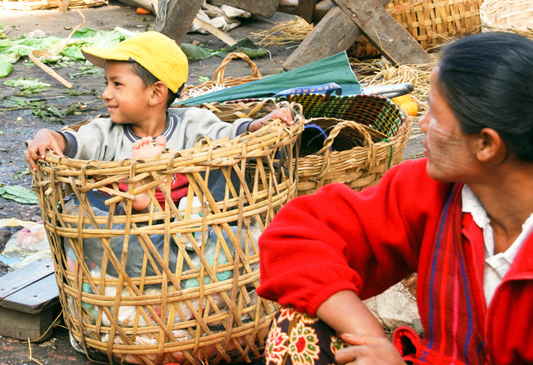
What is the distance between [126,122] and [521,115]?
160 centimetres

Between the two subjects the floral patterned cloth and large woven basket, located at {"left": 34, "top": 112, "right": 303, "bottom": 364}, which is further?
large woven basket, located at {"left": 34, "top": 112, "right": 303, "bottom": 364}

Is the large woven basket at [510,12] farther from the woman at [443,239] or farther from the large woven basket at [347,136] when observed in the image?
the woman at [443,239]

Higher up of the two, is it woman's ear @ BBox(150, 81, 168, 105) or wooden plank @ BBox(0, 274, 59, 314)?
woman's ear @ BBox(150, 81, 168, 105)

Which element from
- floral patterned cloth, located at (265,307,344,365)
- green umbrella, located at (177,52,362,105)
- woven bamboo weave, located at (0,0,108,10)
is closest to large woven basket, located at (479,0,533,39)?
green umbrella, located at (177,52,362,105)

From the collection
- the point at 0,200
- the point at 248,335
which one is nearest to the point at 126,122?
the point at 248,335

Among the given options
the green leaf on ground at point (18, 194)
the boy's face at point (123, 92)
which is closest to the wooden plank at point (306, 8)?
the green leaf on ground at point (18, 194)

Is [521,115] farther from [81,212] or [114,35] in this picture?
[114,35]

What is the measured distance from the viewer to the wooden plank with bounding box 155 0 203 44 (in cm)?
465

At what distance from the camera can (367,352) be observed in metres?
1.27

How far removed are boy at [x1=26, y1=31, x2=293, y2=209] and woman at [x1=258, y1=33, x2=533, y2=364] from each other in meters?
0.82

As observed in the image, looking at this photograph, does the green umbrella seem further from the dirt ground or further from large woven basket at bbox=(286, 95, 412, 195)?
the dirt ground

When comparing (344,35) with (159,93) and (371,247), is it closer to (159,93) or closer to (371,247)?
(159,93)

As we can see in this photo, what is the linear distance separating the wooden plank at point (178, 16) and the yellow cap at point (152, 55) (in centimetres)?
231

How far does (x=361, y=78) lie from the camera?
5.14 m
